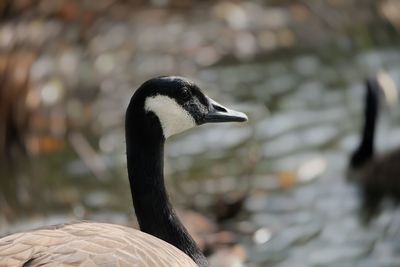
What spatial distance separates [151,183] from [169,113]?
0.40 m

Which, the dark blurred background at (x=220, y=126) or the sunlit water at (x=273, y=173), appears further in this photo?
the dark blurred background at (x=220, y=126)

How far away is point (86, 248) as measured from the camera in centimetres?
491

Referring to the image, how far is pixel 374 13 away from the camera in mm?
12555

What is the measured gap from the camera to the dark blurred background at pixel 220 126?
855 cm

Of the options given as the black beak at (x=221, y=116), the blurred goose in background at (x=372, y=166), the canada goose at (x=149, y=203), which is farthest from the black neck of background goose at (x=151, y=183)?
the blurred goose in background at (x=372, y=166)

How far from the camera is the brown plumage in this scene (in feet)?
15.6

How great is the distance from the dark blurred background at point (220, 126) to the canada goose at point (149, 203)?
6.11 ft

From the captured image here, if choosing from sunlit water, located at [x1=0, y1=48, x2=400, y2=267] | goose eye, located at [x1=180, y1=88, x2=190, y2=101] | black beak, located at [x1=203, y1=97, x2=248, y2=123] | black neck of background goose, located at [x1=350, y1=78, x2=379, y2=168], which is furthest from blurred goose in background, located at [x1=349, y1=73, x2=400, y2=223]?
goose eye, located at [x1=180, y1=88, x2=190, y2=101]

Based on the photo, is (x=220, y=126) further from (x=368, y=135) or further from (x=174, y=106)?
(x=174, y=106)

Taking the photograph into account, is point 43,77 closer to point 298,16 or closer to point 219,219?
point 219,219

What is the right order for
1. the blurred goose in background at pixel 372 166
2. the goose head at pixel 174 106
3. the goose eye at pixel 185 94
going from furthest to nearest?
the blurred goose in background at pixel 372 166 → the goose eye at pixel 185 94 → the goose head at pixel 174 106

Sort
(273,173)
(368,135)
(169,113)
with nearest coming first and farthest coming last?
(169,113), (273,173), (368,135)

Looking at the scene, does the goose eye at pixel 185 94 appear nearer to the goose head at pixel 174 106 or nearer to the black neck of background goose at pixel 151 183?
the goose head at pixel 174 106

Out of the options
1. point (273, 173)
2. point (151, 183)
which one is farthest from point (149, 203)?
point (273, 173)
